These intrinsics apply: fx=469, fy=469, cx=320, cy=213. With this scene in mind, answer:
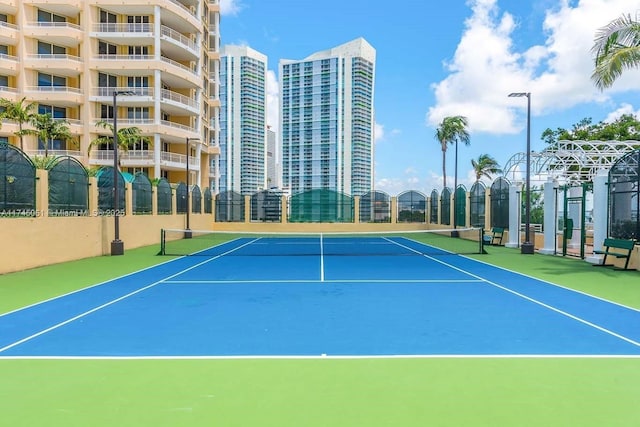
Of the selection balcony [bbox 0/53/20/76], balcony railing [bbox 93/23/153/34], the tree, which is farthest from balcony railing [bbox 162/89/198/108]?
balcony [bbox 0/53/20/76]

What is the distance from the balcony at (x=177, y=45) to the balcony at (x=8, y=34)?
12582 mm

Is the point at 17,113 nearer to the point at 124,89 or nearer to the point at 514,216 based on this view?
the point at 124,89

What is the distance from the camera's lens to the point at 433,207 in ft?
122

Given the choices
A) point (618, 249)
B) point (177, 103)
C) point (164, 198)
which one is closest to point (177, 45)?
point (177, 103)

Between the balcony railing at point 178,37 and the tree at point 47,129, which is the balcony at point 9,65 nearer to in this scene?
the tree at point 47,129

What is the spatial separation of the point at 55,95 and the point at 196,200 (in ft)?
65.0

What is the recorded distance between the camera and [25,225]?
48.8 ft

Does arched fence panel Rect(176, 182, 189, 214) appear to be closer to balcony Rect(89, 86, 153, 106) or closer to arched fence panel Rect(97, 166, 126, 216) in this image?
arched fence panel Rect(97, 166, 126, 216)

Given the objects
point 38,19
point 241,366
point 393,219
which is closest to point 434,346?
point 241,366

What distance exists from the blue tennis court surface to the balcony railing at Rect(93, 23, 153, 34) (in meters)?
37.7

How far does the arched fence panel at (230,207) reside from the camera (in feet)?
126

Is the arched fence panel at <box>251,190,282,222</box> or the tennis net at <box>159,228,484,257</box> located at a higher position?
the arched fence panel at <box>251,190,282,222</box>

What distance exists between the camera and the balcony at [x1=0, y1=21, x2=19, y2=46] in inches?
1628

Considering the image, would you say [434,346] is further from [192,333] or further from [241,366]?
Result: [192,333]
